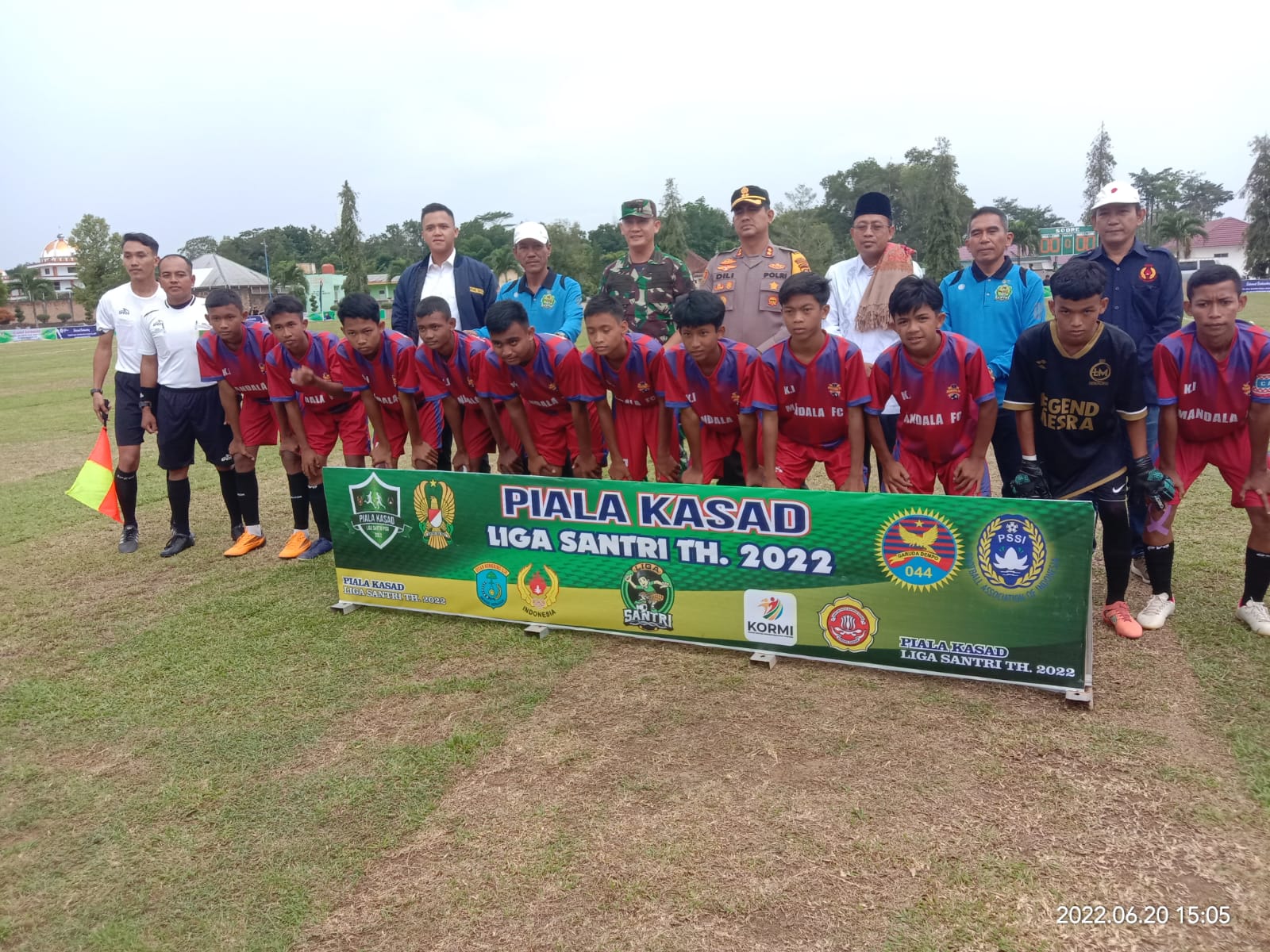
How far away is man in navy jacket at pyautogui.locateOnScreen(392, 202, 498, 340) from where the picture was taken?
632cm

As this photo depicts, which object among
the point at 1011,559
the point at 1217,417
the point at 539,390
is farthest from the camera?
the point at 539,390

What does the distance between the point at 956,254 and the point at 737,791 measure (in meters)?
51.9

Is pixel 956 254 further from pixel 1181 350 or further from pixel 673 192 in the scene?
pixel 1181 350

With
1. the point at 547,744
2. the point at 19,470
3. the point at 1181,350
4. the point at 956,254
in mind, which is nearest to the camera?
the point at 547,744

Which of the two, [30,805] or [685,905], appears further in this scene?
[30,805]

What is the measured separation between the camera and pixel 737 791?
126 inches

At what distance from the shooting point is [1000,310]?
5.15 meters

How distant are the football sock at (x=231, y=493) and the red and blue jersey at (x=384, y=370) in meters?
1.55

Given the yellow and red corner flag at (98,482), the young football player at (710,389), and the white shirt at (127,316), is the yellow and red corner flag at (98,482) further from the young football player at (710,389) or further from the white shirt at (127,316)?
the young football player at (710,389)

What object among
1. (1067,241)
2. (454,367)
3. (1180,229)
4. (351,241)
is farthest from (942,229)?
(454,367)

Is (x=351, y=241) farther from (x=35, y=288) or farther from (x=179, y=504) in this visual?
(x=179, y=504)

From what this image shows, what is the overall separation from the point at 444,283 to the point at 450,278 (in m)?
0.06

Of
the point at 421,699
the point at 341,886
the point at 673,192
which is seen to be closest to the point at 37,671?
the point at 421,699

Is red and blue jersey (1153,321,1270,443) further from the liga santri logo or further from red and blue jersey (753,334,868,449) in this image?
the liga santri logo
